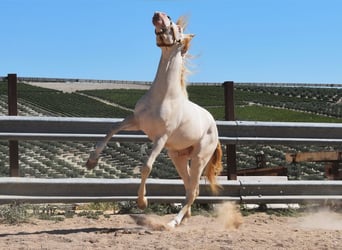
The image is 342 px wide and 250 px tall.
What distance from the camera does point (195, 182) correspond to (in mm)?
6613

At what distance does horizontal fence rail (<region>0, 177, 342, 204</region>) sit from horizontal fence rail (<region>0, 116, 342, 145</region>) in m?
0.52

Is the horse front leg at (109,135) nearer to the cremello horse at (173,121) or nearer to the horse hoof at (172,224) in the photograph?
the cremello horse at (173,121)

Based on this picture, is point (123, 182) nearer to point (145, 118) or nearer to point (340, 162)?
point (145, 118)

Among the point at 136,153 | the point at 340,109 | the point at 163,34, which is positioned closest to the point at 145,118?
the point at 163,34

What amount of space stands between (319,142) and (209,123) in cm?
231

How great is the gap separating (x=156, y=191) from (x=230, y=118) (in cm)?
152

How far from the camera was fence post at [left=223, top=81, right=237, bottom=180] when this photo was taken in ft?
27.3

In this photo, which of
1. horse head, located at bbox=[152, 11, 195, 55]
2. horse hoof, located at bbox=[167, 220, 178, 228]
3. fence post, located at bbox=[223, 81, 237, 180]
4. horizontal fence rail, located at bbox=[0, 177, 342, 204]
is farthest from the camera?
fence post, located at bbox=[223, 81, 237, 180]

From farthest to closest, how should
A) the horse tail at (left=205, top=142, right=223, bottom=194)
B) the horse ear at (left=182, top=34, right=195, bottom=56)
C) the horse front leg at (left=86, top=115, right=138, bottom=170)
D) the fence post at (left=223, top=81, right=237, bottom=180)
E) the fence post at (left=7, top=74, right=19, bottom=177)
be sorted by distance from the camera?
the fence post at (left=223, top=81, right=237, bottom=180) → the fence post at (left=7, top=74, right=19, bottom=177) → the horse tail at (left=205, top=142, right=223, bottom=194) → the horse ear at (left=182, top=34, right=195, bottom=56) → the horse front leg at (left=86, top=115, right=138, bottom=170)

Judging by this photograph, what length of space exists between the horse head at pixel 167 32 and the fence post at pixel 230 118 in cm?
216

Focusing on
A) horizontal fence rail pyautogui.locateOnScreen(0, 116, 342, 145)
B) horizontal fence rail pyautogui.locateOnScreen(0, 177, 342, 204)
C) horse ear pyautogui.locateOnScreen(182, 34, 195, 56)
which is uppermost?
horse ear pyautogui.locateOnScreen(182, 34, 195, 56)

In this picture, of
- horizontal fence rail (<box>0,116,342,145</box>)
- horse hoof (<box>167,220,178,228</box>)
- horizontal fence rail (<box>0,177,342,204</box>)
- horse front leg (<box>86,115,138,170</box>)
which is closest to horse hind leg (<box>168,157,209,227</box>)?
horse hoof (<box>167,220,178,228</box>)

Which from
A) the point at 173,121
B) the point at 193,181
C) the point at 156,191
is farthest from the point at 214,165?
the point at 173,121

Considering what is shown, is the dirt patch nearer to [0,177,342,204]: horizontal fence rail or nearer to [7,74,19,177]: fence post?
[0,177,342,204]: horizontal fence rail
